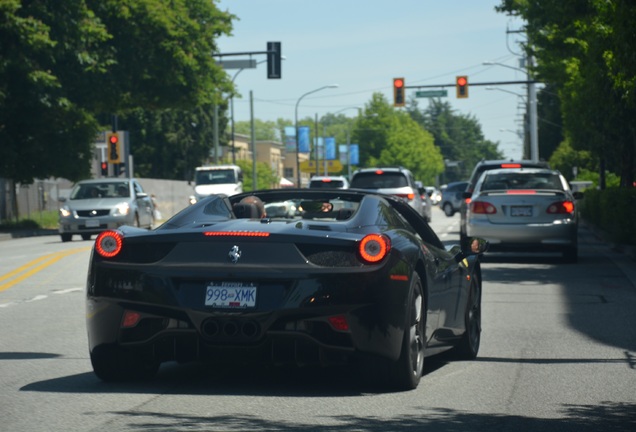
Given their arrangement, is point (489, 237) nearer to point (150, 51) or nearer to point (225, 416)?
point (225, 416)

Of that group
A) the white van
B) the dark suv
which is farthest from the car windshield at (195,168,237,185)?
the dark suv

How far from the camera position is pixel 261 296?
7.48 meters

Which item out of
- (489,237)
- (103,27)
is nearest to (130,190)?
(103,27)

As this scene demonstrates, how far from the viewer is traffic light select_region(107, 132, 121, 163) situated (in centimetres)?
5119

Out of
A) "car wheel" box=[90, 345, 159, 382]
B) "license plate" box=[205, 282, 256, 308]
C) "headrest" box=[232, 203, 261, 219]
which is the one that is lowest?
"car wheel" box=[90, 345, 159, 382]

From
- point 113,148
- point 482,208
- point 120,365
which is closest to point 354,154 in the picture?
point 113,148

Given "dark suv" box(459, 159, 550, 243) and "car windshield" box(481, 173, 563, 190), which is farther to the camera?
"dark suv" box(459, 159, 550, 243)

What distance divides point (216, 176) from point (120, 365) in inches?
1956

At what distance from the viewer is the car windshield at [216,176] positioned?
57.4 m

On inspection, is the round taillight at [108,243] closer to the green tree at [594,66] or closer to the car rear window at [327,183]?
the green tree at [594,66]

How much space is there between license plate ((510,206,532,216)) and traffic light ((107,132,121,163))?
31229 millimetres

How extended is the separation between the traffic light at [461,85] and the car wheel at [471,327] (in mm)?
44744

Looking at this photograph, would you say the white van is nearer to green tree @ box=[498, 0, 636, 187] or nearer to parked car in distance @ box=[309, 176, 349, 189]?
parked car in distance @ box=[309, 176, 349, 189]

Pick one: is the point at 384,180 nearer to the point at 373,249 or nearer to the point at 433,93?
the point at 433,93
